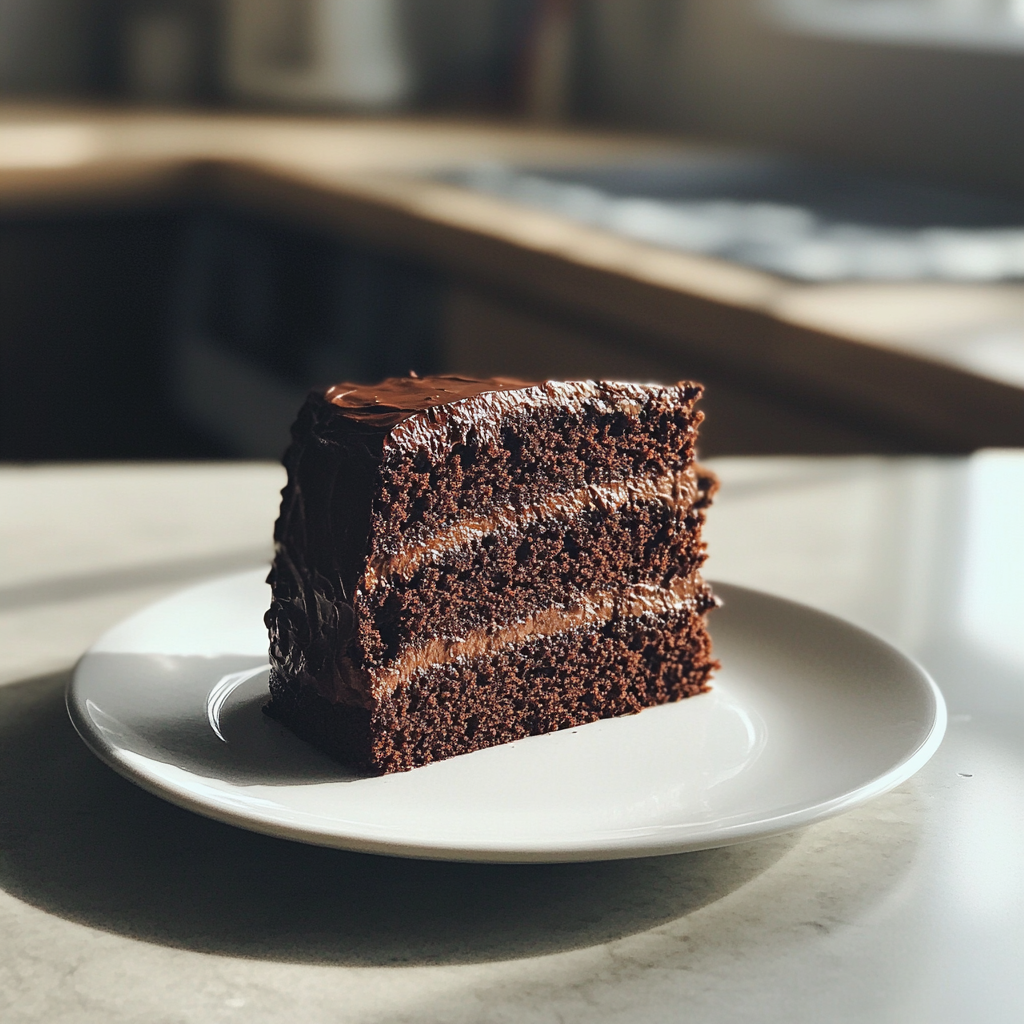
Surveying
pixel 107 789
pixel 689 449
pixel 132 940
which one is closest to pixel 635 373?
pixel 689 449

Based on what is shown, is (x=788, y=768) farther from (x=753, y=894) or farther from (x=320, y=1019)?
(x=320, y=1019)

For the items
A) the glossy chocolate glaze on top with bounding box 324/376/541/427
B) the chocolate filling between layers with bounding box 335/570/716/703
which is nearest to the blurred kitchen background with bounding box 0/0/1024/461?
the chocolate filling between layers with bounding box 335/570/716/703

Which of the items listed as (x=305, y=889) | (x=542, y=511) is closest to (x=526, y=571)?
(x=542, y=511)

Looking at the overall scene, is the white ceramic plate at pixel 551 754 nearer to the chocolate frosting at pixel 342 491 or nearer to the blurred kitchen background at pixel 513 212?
the chocolate frosting at pixel 342 491

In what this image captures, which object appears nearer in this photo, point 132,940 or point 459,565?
point 132,940

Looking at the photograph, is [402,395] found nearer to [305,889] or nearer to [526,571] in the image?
[526,571]

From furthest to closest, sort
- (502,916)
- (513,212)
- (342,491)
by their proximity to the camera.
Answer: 1. (513,212)
2. (342,491)
3. (502,916)

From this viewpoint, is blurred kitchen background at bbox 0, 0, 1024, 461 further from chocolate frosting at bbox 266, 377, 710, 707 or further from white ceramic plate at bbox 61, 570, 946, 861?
chocolate frosting at bbox 266, 377, 710, 707
